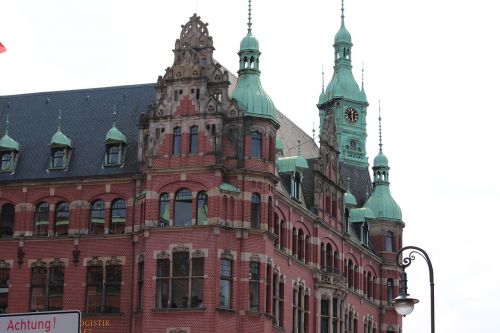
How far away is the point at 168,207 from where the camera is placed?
6000cm

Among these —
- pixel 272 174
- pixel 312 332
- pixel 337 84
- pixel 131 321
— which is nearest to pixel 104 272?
pixel 131 321

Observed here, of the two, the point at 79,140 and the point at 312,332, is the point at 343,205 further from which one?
Result: the point at 79,140

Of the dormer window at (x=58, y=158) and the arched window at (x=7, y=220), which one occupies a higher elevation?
the dormer window at (x=58, y=158)

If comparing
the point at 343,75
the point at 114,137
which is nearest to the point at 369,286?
the point at 343,75

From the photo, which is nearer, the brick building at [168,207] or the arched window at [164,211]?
the brick building at [168,207]

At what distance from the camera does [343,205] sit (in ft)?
261

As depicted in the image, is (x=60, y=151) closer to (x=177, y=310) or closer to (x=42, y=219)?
(x=42, y=219)

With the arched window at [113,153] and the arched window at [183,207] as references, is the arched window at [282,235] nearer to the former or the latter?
the arched window at [183,207]

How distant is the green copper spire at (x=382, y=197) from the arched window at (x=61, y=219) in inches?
1398

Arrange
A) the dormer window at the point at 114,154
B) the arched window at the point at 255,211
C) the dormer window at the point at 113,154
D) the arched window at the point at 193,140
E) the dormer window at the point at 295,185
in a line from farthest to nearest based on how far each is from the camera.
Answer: the dormer window at the point at 295,185, the dormer window at the point at 113,154, the dormer window at the point at 114,154, the arched window at the point at 255,211, the arched window at the point at 193,140

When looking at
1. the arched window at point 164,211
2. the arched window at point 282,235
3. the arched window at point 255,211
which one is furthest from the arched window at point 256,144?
the arched window at point 282,235

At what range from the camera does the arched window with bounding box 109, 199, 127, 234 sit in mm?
63094

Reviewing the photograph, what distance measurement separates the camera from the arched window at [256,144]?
61500 mm

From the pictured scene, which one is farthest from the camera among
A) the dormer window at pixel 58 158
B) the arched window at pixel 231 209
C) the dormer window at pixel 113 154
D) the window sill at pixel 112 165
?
the dormer window at pixel 58 158
